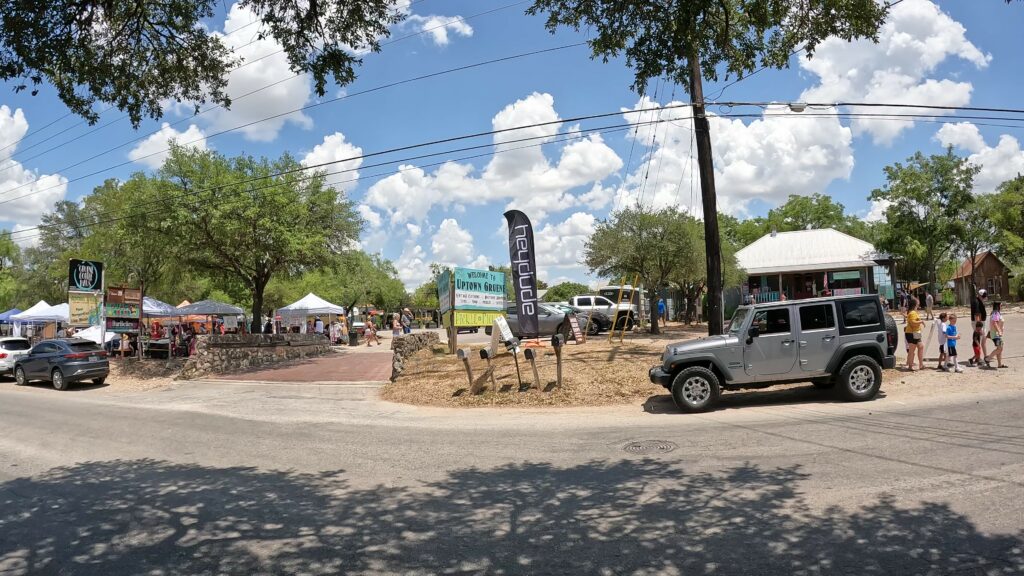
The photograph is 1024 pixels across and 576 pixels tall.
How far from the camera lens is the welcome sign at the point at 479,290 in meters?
17.9

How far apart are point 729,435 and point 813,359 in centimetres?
323

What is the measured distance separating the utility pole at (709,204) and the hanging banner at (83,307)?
23.4 metres

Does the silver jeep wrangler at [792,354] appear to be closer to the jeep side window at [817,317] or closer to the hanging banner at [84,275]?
the jeep side window at [817,317]

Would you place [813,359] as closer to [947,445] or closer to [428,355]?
[947,445]

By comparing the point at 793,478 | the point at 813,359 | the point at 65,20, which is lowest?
the point at 793,478

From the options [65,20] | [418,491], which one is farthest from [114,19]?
[418,491]

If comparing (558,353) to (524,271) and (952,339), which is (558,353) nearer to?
(524,271)

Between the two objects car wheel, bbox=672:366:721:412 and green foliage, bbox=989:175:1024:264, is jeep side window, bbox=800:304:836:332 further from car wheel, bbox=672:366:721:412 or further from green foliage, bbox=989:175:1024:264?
green foliage, bbox=989:175:1024:264

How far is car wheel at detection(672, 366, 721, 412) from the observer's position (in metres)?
10.2

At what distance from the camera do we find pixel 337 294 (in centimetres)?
6016

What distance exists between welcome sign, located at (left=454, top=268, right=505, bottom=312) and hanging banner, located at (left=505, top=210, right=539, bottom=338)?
194cm

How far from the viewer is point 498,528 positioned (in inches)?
190

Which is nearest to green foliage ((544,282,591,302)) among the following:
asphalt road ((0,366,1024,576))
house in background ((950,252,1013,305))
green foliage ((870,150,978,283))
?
house in background ((950,252,1013,305))

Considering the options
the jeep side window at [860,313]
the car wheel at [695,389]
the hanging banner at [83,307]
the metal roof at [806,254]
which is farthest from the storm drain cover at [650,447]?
the metal roof at [806,254]
